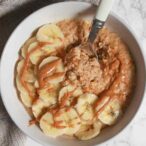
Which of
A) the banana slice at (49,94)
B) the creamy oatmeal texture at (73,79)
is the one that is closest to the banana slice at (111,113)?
the creamy oatmeal texture at (73,79)

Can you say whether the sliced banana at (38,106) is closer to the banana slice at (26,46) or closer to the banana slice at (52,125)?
the banana slice at (52,125)

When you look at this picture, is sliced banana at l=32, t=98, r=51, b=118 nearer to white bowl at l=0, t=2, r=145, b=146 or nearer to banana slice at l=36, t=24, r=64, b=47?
white bowl at l=0, t=2, r=145, b=146

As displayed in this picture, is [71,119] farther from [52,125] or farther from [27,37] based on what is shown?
[27,37]

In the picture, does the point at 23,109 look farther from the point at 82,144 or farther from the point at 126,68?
the point at 126,68

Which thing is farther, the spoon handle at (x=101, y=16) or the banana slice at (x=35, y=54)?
the banana slice at (x=35, y=54)

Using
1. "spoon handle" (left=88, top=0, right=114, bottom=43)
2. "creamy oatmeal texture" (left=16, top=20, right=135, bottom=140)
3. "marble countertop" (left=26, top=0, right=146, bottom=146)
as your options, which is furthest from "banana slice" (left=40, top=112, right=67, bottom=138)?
"spoon handle" (left=88, top=0, right=114, bottom=43)

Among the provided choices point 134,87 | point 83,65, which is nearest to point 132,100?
point 134,87
